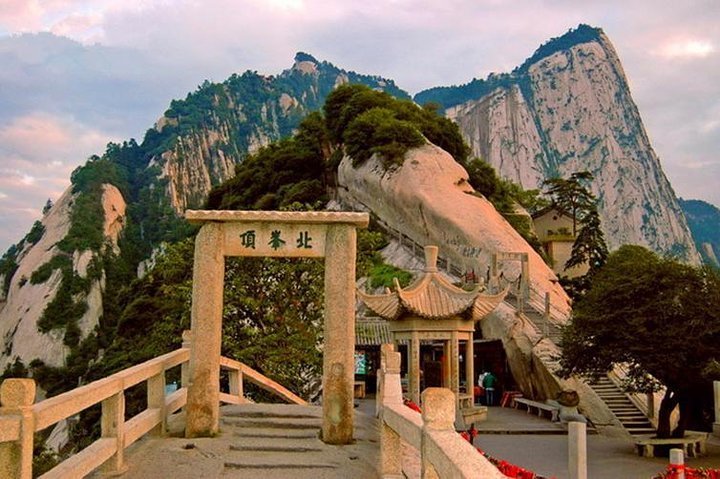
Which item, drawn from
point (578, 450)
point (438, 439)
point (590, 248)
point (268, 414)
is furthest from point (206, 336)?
point (590, 248)

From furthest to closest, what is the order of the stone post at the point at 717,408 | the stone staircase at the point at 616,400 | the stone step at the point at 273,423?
the stone staircase at the point at 616,400, the stone post at the point at 717,408, the stone step at the point at 273,423

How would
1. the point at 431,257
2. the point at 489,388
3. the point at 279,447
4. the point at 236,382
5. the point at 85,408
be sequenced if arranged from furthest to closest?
the point at 489,388 → the point at 431,257 → the point at 236,382 → the point at 279,447 → the point at 85,408

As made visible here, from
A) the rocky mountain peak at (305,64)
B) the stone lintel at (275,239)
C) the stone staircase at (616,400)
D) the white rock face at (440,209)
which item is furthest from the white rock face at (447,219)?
the rocky mountain peak at (305,64)

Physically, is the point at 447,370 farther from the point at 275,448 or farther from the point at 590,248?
the point at 590,248

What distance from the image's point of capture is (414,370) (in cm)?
1719

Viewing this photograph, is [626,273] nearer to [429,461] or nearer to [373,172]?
[429,461]

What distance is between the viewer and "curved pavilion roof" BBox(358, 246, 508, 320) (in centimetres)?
1716

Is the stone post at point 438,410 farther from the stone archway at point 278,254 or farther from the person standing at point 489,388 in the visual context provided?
the person standing at point 489,388

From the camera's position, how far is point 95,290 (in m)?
51.5

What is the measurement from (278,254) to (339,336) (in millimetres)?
1066

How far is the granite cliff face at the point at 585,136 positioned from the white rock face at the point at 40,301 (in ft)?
174

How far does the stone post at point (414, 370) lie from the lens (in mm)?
17066

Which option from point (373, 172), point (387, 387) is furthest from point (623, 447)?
point (373, 172)

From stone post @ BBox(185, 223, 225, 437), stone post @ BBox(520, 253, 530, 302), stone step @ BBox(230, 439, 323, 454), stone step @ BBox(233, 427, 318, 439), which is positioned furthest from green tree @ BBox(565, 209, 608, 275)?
stone step @ BBox(230, 439, 323, 454)
